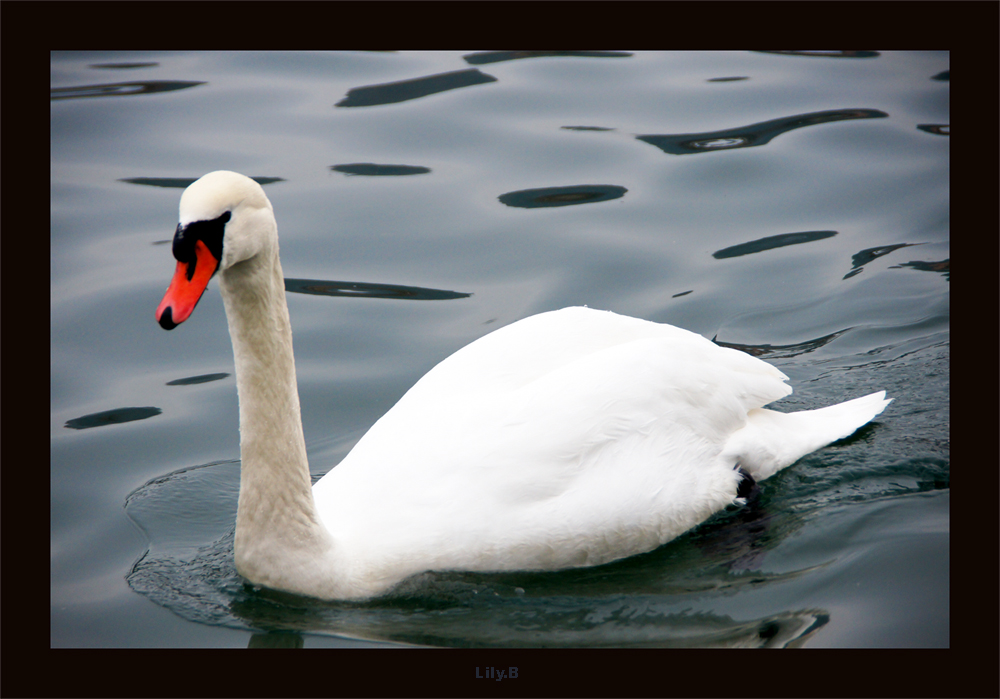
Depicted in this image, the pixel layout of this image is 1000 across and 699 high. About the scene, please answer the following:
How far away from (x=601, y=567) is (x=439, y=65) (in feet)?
26.3

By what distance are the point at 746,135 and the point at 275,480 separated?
22.8ft

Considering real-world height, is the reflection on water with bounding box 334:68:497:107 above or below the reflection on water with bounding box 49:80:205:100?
above

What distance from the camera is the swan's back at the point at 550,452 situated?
4.46m

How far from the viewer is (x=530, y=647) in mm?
4250

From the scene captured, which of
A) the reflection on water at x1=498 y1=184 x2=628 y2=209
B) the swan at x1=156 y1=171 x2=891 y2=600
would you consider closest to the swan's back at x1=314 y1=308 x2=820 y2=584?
the swan at x1=156 y1=171 x2=891 y2=600

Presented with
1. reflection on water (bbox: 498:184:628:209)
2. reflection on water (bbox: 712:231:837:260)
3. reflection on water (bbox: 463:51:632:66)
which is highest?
reflection on water (bbox: 463:51:632:66)

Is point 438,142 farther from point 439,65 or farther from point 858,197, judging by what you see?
point 858,197

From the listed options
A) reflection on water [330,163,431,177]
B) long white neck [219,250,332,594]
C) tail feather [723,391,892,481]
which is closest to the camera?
long white neck [219,250,332,594]

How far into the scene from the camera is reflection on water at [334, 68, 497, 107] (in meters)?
A: 10.5

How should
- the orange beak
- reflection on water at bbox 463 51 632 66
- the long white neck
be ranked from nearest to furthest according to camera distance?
1. the orange beak
2. the long white neck
3. reflection on water at bbox 463 51 632 66

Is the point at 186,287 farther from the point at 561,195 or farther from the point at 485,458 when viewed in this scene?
the point at 561,195

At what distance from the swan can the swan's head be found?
16 millimetres

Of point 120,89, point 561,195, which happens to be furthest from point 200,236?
point 120,89

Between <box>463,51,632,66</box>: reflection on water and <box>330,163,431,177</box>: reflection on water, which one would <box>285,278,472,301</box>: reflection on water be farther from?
<box>463,51,632,66</box>: reflection on water
